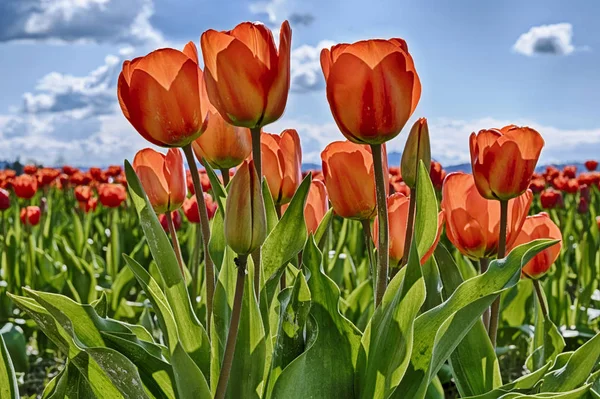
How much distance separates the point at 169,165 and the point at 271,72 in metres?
0.48

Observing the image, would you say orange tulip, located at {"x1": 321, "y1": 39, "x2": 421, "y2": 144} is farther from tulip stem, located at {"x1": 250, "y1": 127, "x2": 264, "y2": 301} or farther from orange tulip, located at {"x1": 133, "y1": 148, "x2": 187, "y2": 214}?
orange tulip, located at {"x1": 133, "y1": 148, "x2": 187, "y2": 214}

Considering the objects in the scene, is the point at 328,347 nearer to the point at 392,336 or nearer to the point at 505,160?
the point at 392,336

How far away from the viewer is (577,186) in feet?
20.5

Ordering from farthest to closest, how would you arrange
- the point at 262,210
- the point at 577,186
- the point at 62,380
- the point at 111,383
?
the point at 577,186
the point at 62,380
the point at 111,383
the point at 262,210

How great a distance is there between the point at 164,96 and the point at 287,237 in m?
0.31

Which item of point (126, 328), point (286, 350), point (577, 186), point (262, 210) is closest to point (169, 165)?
point (126, 328)

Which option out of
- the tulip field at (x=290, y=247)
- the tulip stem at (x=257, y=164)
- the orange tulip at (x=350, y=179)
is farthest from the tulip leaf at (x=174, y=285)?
the orange tulip at (x=350, y=179)

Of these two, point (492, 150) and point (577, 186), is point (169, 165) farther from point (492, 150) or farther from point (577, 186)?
point (577, 186)

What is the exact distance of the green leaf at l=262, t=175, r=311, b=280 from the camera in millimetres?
1180

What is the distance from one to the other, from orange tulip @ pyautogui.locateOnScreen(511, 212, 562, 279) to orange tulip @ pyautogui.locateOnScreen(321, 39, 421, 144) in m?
0.69

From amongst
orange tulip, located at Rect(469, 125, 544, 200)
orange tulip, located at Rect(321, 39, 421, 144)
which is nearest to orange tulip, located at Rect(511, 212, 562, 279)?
orange tulip, located at Rect(469, 125, 544, 200)

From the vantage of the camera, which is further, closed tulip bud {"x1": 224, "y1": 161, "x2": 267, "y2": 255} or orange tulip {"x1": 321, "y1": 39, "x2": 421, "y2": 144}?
orange tulip {"x1": 321, "y1": 39, "x2": 421, "y2": 144}

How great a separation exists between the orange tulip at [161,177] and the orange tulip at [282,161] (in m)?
0.19

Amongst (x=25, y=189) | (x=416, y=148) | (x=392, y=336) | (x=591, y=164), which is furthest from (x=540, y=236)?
(x=591, y=164)
